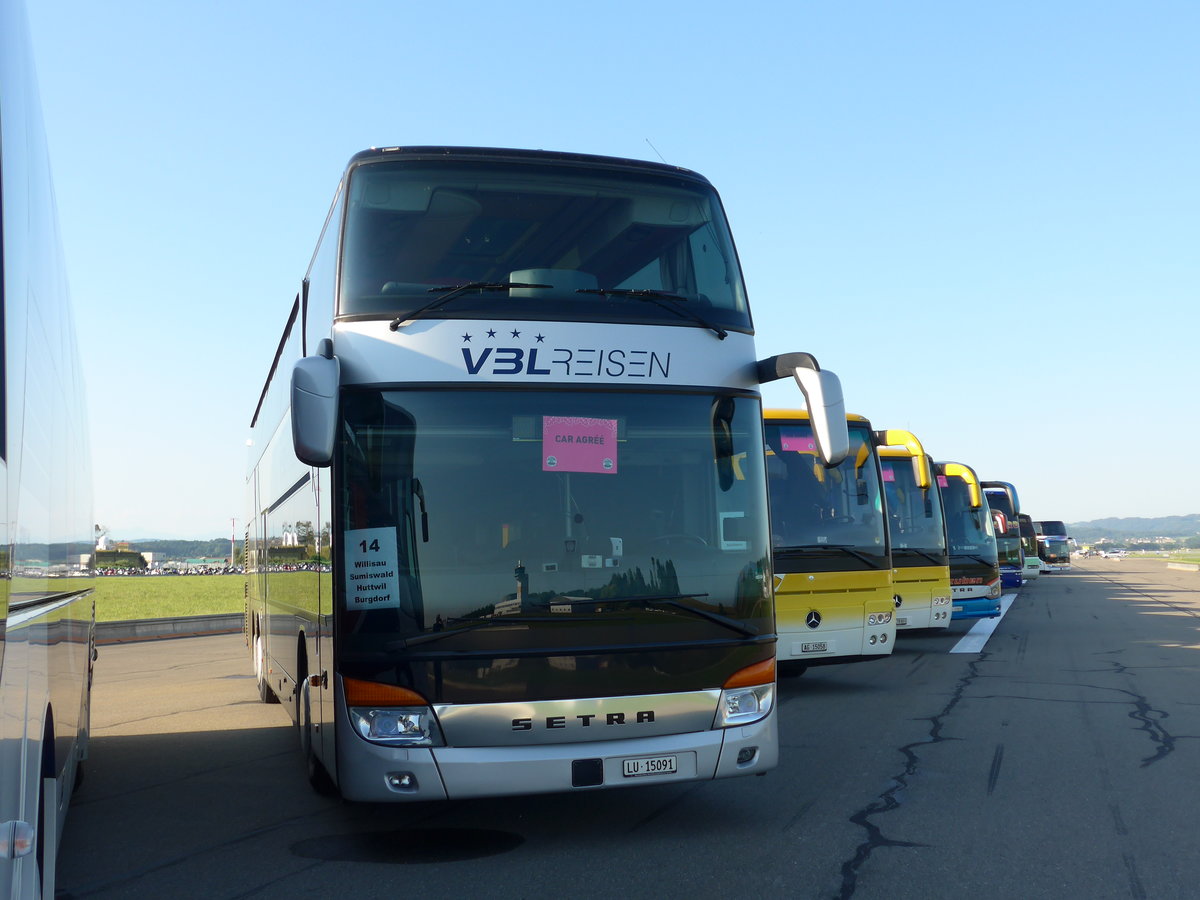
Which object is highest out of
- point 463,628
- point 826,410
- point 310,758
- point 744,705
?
point 826,410

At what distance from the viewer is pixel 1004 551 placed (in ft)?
125

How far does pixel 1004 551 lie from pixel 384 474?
34830 mm

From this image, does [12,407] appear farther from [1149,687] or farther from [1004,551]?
[1004,551]

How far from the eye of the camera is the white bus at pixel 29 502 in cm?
303

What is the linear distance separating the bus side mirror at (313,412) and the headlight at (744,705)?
2.33 metres

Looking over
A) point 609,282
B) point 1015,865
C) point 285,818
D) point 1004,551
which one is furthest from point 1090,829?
point 1004,551

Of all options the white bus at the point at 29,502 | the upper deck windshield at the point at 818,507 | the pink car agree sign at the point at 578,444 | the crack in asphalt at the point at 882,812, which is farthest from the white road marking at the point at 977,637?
the white bus at the point at 29,502

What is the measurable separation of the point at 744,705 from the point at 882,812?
1.16 m

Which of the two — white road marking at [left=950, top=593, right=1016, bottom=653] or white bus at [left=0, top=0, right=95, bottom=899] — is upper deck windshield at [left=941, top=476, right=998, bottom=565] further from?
white bus at [left=0, top=0, right=95, bottom=899]

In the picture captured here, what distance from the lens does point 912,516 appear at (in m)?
17.8

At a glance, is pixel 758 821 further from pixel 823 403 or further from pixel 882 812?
pixel 823 403

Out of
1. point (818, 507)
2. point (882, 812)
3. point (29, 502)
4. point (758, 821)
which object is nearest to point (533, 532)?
point (758, 821)

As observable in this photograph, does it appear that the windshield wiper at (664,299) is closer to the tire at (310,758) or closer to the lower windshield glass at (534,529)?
the lower windshield glass at (534,529)

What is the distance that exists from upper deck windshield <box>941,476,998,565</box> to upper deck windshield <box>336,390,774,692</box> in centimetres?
1590
